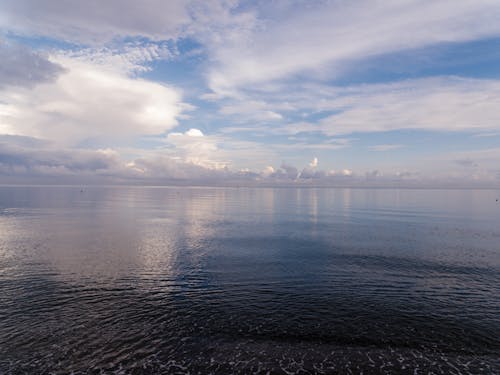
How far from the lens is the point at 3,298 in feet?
144

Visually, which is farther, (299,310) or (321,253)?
(321,253)

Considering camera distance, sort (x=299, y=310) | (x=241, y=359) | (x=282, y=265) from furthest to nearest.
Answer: (x=282, y=265) < (x=299, y=310) < (x=241, y=359)

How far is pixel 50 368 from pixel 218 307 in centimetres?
1990

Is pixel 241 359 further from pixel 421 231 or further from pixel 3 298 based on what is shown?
pixel 421 231

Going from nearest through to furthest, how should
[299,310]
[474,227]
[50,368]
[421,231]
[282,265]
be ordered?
[50,368] → [299,310] → [282,265] → [421,231] → [474,227]

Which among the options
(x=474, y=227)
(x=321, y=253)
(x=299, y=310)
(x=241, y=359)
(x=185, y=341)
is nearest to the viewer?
(x=241, y=359)

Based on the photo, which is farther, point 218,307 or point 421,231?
point 421,231

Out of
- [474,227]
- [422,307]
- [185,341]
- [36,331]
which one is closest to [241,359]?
[185,341]

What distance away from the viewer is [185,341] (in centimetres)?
3409

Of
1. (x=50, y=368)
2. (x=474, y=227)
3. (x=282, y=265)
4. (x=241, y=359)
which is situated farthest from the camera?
(x=474, y=227)

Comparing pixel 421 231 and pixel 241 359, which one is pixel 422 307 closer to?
pixel 241 359

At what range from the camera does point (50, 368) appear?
2902 centimetres

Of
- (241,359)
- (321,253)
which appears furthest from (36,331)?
(321,253)

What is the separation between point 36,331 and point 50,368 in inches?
336
